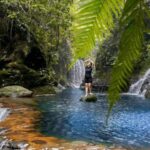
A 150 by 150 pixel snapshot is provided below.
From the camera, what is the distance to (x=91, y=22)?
26.0 inches

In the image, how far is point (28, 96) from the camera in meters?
18.6

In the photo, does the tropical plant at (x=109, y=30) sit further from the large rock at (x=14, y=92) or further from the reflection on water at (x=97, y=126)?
the large rock at (x=14, y=92)

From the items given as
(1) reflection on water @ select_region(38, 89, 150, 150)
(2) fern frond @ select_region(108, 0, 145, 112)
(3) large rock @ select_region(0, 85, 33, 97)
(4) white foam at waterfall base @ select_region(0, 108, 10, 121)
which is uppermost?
(2) fern frond @ select_region(108, 0, 145, 112)

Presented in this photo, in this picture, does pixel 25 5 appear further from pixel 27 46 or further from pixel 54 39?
pixel 54 39

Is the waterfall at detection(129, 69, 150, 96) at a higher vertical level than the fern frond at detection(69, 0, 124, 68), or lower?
lower

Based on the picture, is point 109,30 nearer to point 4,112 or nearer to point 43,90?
point 4,112

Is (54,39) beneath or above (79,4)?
above

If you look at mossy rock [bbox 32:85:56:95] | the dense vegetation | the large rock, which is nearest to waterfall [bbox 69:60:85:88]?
the dense vegetation

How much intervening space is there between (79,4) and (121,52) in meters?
0.11

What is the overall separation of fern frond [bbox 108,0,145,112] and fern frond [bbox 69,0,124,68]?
3cm

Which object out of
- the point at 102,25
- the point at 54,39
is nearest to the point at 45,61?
the point at 54,39

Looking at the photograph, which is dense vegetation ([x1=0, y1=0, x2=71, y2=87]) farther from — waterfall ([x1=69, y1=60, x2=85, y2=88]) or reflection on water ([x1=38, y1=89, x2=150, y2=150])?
waterfall ([x1=69, y1=60, x2=85, y2=88])

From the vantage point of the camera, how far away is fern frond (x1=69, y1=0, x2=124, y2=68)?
647 mm

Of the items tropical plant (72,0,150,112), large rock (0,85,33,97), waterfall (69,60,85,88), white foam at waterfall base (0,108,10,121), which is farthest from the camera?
waterfall (69,60,85,88)
